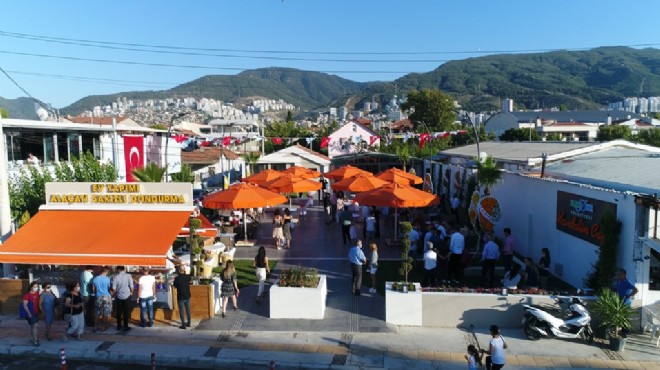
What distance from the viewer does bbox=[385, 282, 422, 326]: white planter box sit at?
10914 millimetres

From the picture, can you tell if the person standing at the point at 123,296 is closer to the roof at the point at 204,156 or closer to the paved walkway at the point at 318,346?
the paved walkway at the point at 318,346

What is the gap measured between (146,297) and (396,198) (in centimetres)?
809

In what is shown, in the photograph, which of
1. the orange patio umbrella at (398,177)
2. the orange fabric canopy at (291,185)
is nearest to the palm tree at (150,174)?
the orange fabric canopy at (291,185)

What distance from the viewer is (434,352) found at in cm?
967

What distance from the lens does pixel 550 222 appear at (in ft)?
47.4

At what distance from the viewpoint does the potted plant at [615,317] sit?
9727 mm

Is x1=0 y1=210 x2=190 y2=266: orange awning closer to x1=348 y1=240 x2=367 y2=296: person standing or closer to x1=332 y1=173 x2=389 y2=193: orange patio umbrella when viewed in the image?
x1=348 y1=240 x2=367 y2=296: person standing

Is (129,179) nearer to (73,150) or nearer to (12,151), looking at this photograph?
(73,150)

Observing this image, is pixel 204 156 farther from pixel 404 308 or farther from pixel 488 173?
pixel 404 308

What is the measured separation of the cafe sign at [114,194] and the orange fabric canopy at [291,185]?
762cm

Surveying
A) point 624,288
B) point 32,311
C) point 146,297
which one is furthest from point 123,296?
point 624,288

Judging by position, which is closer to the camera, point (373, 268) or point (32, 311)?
point (32, 311)

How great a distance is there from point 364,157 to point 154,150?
17156 mm

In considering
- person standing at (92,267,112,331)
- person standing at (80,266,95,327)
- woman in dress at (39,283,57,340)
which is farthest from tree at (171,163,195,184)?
woman in dress at (39,283,57,340)
